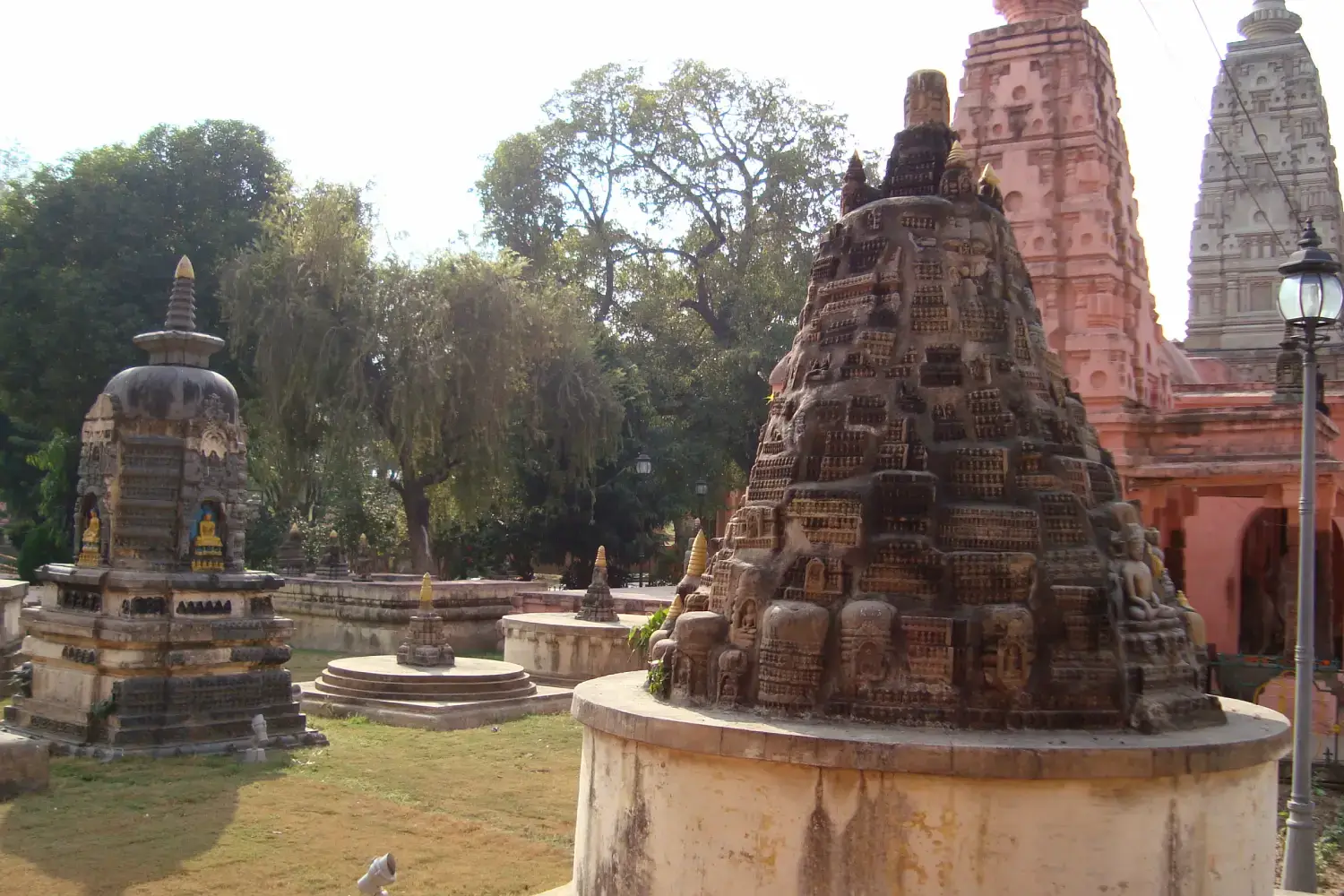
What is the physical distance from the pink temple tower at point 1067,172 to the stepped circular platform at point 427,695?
332 inches

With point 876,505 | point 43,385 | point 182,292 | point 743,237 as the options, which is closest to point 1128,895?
point 876,505

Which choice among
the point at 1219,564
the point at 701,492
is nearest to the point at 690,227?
the point at 701,492

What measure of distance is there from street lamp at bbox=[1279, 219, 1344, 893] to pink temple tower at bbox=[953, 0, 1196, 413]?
7639 millimetres

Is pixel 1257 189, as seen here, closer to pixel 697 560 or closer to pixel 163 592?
pixel 697 560

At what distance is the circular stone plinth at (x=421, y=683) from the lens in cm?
1415

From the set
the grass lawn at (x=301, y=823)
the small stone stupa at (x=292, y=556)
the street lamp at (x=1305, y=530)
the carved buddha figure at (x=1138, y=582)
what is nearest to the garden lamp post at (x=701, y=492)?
the small stone stupa at (x=292, y=556)

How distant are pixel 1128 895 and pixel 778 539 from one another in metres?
2.34

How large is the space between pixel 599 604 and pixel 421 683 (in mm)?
4088

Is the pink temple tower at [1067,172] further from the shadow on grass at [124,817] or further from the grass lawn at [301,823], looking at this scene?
the shadow on grass at [124,817]

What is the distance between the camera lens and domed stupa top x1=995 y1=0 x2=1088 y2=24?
1648 cm

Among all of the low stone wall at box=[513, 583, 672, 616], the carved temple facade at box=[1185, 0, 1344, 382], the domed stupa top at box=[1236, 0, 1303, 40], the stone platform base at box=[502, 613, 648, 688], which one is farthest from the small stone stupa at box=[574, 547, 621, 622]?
the domed stupa top at box=[1236, 0, 1303, 40]

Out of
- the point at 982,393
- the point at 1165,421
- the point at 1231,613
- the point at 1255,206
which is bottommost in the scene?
the point at 1231,613

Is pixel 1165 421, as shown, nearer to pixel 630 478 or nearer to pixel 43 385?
pixel 630 478

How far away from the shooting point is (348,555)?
29328mm
